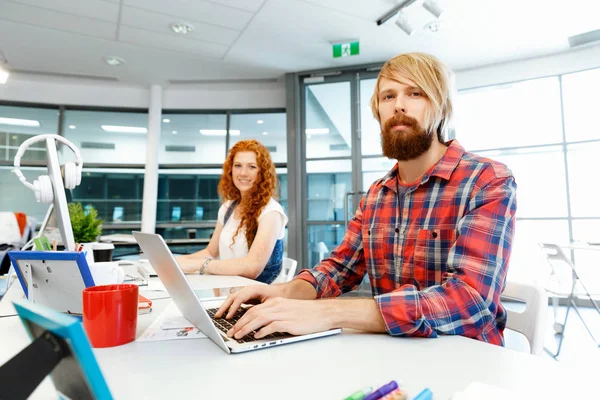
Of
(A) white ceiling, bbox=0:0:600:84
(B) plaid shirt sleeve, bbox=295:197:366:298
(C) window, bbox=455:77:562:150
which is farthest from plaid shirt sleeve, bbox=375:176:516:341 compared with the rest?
(C) window, bbox=455:77:562:150

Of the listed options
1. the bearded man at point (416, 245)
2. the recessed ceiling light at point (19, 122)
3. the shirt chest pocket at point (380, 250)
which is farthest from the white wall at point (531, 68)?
the recessed ceiling light at point (19, 122)

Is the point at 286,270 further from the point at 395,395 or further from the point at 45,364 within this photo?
the point at 45,364

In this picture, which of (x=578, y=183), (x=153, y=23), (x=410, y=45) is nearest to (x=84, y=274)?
(x=153, y=23)

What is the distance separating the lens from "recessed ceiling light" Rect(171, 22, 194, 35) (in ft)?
11.8

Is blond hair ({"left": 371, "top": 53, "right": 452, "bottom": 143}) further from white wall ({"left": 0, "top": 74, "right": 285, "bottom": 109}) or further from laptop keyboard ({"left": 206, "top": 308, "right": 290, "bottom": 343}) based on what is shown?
white wall ({"left": 0, "top": 74, "right": 285, "bottom": 109})

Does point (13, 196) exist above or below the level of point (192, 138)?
below

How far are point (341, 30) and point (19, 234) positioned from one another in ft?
11.2

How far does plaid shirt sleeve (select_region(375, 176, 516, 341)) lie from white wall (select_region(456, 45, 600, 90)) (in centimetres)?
433

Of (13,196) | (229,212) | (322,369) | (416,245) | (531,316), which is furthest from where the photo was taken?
(13,196)

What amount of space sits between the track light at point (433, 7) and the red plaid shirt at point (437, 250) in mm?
2466

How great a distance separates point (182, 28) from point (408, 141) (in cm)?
326

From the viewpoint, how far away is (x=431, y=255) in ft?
3.43

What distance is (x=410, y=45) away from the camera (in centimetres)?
403

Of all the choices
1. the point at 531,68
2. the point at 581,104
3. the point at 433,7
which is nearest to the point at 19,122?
the point at 433,7
